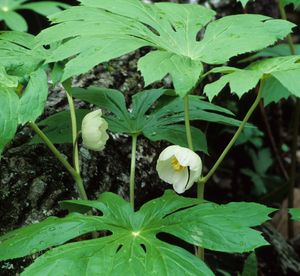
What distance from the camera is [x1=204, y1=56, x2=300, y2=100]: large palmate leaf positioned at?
1061 mm

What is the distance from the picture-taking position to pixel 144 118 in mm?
1445

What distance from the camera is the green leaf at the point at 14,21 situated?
249 centimetres

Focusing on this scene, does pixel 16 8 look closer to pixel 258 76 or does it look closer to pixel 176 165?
pixel 176 165

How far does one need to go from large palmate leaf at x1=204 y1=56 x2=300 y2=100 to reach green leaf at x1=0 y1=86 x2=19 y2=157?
379mm

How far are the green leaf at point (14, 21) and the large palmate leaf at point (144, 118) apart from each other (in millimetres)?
1144

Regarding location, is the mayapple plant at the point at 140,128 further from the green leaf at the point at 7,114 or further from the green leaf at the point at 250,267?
the green leaf at the point at 250,267

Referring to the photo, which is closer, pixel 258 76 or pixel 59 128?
pixel 258 76

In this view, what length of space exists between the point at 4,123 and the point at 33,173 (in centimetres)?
42

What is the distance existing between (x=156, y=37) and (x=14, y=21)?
1504mm

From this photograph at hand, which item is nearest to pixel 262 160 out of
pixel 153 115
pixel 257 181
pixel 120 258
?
pixel 257 181

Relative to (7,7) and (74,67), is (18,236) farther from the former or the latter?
(7,7)

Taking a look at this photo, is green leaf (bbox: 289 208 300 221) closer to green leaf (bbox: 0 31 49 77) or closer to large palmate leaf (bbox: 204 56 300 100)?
large palmate leaf (bbox: 204 56 300 100)

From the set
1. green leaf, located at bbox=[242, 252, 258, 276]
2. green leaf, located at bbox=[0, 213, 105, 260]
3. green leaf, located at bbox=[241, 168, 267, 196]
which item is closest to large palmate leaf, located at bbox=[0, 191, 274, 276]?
green leaf, located at bbox=[0, 213, 105, 260]

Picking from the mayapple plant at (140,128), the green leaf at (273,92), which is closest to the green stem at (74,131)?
the mayapple plant at (140,128)
